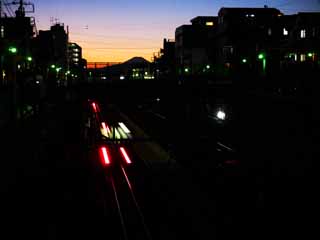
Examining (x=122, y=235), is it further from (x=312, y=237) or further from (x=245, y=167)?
(x=245, y=167)

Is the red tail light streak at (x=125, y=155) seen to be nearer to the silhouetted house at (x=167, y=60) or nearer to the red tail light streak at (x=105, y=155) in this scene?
the red tail light streak at (x=105, y=155)

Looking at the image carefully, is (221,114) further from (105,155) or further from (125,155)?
(105,155)

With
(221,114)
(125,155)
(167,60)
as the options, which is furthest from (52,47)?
(125,155)

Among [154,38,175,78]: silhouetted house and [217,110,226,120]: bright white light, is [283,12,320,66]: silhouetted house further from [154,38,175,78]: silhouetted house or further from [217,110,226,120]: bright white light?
[154,38,175,78]: silhouetted house

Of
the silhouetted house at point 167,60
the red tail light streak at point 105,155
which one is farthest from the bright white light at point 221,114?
the silhouetted house at point 167,60

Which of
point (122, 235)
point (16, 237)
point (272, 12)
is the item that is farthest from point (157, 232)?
point (272, 12)

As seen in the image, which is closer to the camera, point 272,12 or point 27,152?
point 27,152

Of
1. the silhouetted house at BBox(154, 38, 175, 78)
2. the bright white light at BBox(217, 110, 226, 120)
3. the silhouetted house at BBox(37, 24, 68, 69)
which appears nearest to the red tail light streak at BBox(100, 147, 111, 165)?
the bright white light at BBox(217, 110, 226, 120)

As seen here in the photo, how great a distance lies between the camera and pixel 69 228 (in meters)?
10.1

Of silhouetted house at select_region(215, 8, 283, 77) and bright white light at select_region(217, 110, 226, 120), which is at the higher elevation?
silhouetted house at select_region(215, 8, 283, 77)

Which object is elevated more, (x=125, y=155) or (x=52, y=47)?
(x=52, y=47)

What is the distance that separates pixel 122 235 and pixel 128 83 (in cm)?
4400

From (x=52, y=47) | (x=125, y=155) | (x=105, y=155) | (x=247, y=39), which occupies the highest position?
(x=52, y=47)

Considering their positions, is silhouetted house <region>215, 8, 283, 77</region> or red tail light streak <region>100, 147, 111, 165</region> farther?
silhouetted house <region>215, 8, 283, 77</region>
